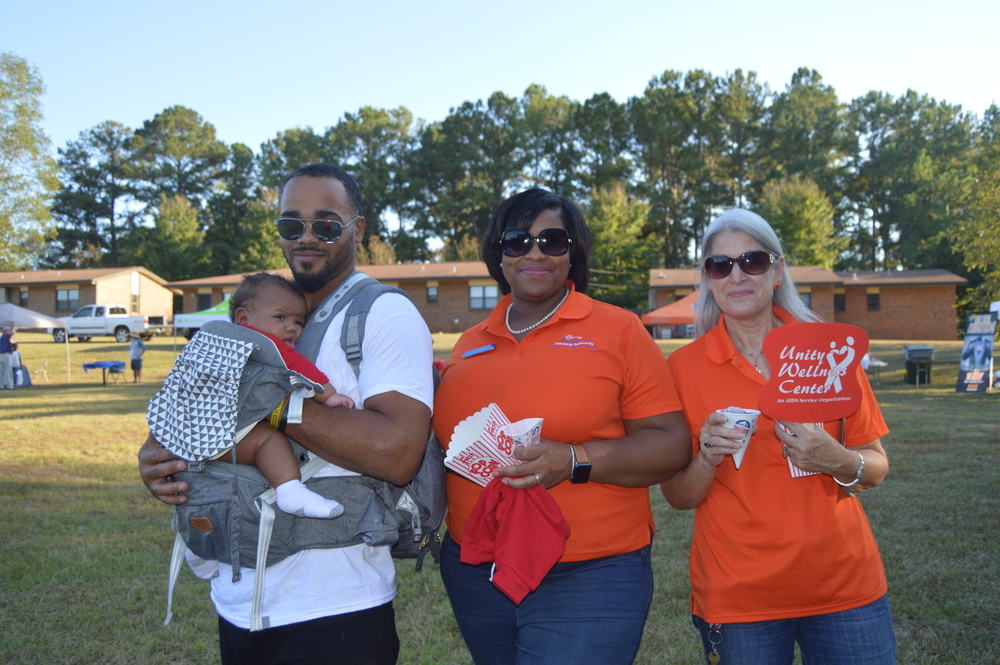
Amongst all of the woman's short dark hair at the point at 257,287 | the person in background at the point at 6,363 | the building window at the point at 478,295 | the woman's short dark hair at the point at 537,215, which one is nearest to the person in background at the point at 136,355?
the person in background at the point at 6,363

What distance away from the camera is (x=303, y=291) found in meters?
2.60

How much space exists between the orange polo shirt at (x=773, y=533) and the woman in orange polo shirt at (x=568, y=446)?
0.20 meters

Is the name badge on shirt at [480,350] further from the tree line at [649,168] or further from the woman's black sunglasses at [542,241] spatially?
→ the tree line at [649,168]

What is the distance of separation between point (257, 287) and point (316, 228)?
0.36m

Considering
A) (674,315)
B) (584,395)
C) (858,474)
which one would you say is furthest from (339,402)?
(674,315)

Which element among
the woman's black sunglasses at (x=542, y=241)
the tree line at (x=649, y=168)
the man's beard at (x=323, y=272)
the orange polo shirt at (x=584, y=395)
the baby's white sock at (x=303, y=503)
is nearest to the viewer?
the baby's white sock at (x=303, y=503)

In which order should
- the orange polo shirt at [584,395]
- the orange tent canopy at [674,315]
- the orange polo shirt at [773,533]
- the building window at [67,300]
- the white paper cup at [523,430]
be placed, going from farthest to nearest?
1. the building window at [67,300]
2. the orange tent canopy at [674,315]
3. the orange polo shirt at [584,395]
4. the orange polo shirt at [773,533]
5. the white paper cup at [523,430]

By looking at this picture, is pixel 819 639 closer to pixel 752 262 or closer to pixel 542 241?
pixel 752 262

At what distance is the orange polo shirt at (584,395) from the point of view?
2.35 meters

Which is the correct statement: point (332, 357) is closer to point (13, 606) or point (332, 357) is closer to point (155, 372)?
point (13, 606)

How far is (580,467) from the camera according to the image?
2244 mm

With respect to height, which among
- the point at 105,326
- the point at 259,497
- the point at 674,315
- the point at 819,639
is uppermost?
the point at 259,497

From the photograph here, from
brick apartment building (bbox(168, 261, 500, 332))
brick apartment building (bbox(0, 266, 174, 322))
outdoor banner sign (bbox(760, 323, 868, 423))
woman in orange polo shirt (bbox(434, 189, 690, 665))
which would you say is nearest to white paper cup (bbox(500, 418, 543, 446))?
woman in orange polo shirt (bbox(434, 189, 690, 665))

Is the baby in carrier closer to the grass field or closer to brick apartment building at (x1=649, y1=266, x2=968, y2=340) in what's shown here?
the grass field
